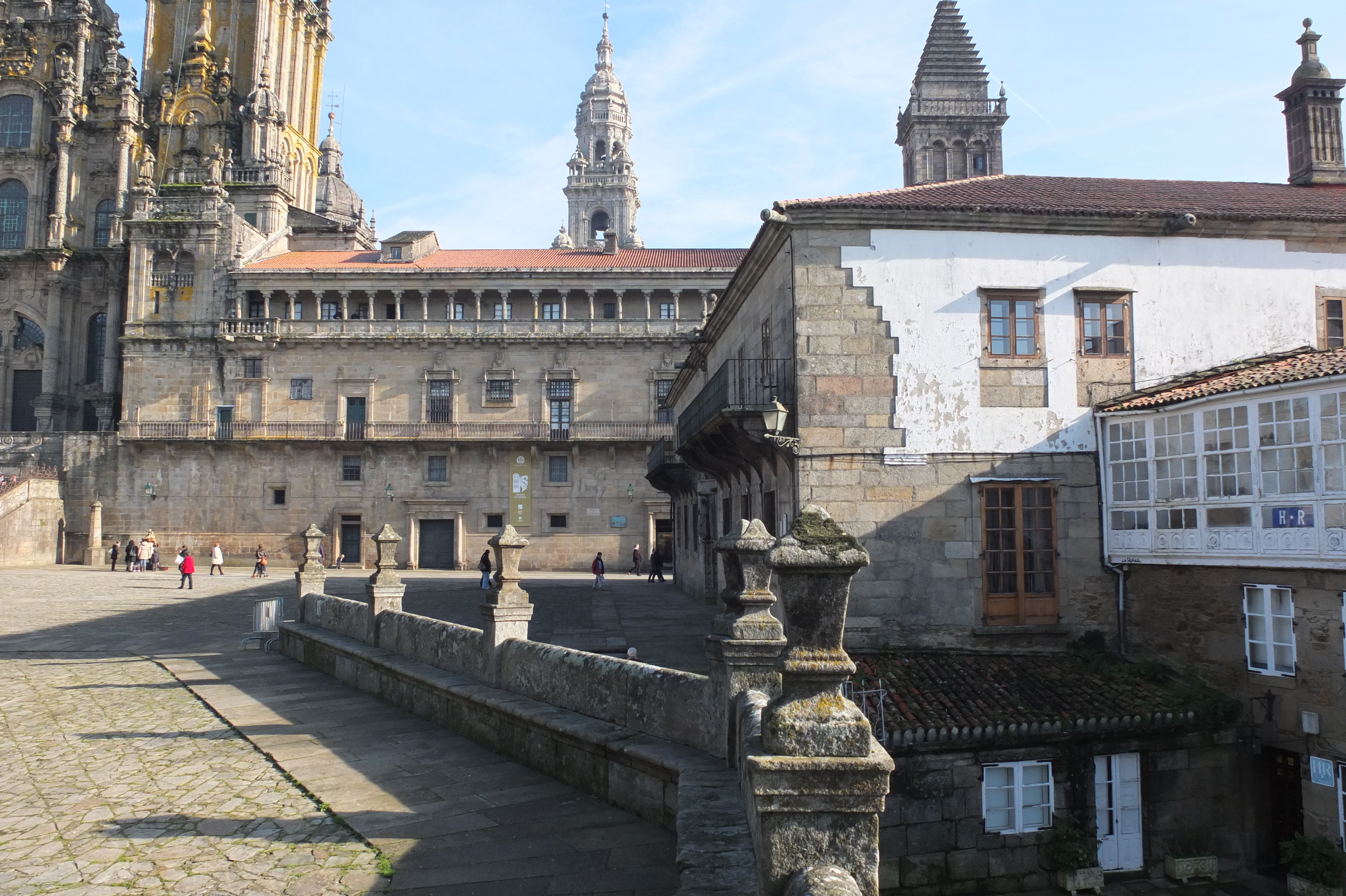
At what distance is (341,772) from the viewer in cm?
793

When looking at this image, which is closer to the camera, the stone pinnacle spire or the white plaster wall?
the white plaster wall

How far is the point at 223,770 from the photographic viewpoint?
8086mm

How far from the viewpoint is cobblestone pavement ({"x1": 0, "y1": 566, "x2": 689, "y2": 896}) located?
18.7ft

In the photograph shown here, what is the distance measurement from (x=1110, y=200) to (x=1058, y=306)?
8.52 ft

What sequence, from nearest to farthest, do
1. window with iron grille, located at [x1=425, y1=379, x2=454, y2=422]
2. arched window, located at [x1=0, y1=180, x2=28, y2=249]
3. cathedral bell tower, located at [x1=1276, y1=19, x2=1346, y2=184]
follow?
1. cathedral bell tower, located at [x1=1276, y1=19, x2=1346, y2=184]
2. window with iron grille, located at [x1=425, y1=379, x2=454, y2=422]
3. arched window, located at [x1=0, y1=180, x2=28, y2=249]

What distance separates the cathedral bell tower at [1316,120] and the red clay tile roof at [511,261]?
24.8m

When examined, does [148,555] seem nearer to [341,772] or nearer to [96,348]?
[96,348]

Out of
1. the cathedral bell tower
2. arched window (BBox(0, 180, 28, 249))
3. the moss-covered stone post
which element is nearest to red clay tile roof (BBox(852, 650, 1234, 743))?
the moss-covered stone post

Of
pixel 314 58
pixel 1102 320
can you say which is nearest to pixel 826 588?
pixel 1102 320

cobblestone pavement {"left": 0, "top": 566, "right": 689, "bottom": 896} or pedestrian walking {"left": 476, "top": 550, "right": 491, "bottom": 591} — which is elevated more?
pedestrian walking {"left": 476, "top": 550, "right": 491, "bottom": 591}

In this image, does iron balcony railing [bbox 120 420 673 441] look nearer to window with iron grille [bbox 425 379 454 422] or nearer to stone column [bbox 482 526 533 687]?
window with iron grille [bbox 425 379 454 422]

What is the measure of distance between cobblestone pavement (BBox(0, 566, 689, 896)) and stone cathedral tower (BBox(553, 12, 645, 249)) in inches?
2357

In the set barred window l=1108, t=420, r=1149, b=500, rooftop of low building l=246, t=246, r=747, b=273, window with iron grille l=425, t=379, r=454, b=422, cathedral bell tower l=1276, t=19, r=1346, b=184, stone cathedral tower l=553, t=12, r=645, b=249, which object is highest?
stone cathedral tower l=553, t=12, r=645, b=249

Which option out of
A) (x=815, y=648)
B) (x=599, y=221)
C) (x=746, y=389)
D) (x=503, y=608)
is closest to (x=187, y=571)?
(x=746, y=389)
